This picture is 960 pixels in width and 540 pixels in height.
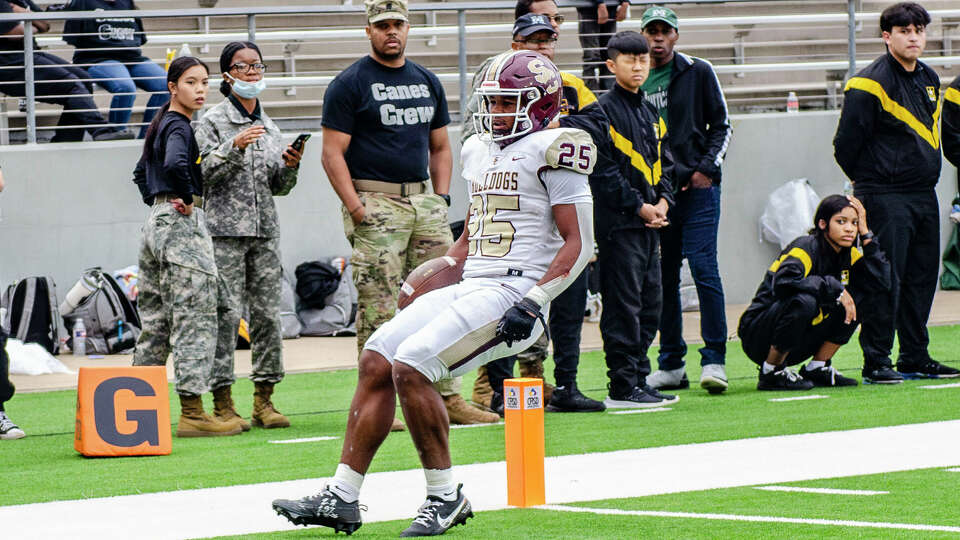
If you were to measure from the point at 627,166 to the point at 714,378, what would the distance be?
142 centimetres

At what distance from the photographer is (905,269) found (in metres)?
9.37

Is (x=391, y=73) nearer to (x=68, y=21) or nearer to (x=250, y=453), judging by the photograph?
(x=250, y=453)

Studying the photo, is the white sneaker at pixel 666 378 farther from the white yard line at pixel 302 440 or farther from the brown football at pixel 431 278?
the brown football at pixel 431 278

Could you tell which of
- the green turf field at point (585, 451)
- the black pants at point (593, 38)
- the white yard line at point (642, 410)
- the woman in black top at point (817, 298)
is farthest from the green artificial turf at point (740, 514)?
the black pants at point (593, 38)

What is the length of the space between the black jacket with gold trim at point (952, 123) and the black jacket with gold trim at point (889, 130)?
1.14 feet

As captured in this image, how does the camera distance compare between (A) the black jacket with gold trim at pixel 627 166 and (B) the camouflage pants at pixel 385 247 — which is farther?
(A) the black jacket with gold trim at pixel 627 166

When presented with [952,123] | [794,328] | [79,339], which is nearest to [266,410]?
[794,328]

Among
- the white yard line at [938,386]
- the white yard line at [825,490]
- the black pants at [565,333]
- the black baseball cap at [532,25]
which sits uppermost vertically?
the black baseball cap at [532,25]

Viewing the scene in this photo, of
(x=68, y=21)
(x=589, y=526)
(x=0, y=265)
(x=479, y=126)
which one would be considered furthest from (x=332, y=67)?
(x=589, y=526)

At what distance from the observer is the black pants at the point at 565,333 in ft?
26.8

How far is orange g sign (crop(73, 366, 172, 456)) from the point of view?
724 centimetres

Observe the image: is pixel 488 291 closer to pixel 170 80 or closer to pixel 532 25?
pixel 532 25

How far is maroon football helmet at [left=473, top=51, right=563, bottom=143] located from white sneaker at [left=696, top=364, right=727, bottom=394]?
143 inches

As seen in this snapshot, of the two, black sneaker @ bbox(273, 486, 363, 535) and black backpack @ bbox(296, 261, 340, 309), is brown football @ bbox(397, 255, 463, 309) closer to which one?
black sneaker @ bbox(273, 486, 363, 535)
